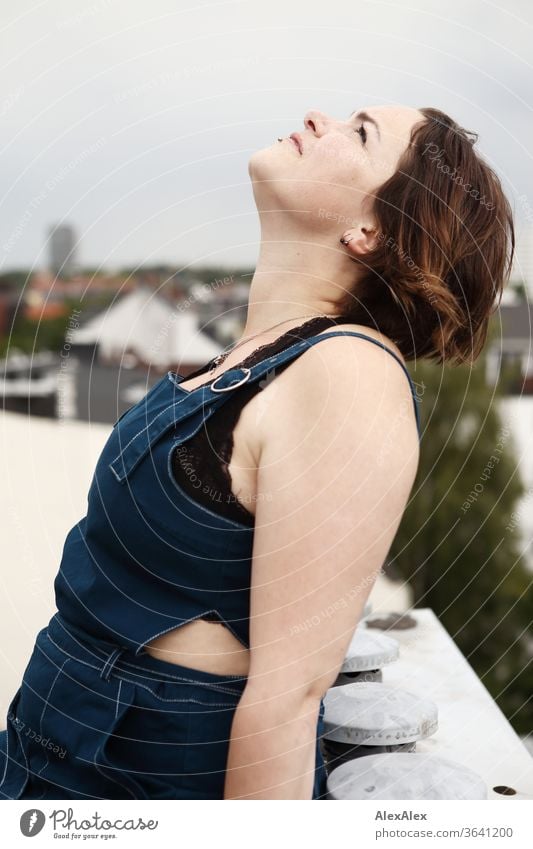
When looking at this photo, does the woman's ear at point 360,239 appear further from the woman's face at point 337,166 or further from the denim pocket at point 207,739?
the denim pocket at point 207,739

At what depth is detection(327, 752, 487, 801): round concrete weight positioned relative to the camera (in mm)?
995

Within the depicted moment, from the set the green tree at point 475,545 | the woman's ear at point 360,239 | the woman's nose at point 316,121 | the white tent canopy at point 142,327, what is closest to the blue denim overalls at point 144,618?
the woman's ear at point 360,239

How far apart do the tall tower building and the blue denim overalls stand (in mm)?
328

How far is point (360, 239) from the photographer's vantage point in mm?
922

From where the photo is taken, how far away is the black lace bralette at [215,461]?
0.82 m


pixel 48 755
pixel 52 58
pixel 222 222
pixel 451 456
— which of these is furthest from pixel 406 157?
pixel 451 456

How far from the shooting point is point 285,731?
780 millimetres

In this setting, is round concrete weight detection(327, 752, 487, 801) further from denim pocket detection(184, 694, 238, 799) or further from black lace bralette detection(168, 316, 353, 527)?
black lace bralette detection(168, 316, 353, 527)

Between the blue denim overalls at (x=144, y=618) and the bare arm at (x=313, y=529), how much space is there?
5 cm

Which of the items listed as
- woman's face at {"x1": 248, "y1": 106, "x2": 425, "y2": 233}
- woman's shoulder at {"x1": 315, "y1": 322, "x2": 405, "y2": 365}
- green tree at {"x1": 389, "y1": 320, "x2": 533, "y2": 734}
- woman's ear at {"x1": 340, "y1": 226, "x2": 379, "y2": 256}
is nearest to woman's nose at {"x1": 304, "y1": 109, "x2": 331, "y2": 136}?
woman's face at {"x1": 248, "y1": 106, "x2": 425, "y2": 233}

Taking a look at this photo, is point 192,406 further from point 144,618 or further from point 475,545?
point 475,545

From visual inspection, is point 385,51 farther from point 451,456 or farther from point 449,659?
point 451,456
